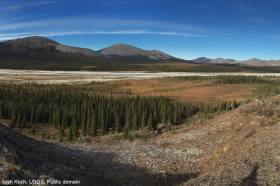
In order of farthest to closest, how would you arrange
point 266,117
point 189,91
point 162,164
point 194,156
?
1. point 189,91
2. point 266,117
3. point 194,156
4. point 162,164

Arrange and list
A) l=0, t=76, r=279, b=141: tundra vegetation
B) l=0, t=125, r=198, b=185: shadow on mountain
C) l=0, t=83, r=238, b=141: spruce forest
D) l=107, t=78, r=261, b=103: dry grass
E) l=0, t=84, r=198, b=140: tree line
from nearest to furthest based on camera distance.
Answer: l=0, t=125, r=198, b=185: shadow on mountain
l=0, t=76, r=279, b=141: tundra vegetation
l=0, t=83, r=238, b=141: spruce forest
l=0, t=84, r=198, b=140: tree line
l=107, t=78, r=261, b=103: dry grass

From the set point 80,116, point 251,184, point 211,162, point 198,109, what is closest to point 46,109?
point 80,116

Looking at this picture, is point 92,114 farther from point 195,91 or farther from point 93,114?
point 195,91

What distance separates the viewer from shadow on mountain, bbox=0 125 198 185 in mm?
16906

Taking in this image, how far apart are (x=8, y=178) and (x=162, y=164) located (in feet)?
39.0

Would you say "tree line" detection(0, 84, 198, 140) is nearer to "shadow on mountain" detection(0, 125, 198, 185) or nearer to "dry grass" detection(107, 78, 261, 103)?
"shadow on mountain" detection(0, 125, 198, 185)

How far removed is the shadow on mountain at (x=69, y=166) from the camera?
Result: 16.9m

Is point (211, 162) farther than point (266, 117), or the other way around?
point (266, 117)

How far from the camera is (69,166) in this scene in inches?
810

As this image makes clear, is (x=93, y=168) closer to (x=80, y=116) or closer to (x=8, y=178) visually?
(x=8, y=178)

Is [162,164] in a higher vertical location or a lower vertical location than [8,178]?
lower

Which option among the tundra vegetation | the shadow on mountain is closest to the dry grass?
the tundra vegetation

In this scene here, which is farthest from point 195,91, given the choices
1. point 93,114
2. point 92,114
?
point 93,114

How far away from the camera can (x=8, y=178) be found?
1480cm
